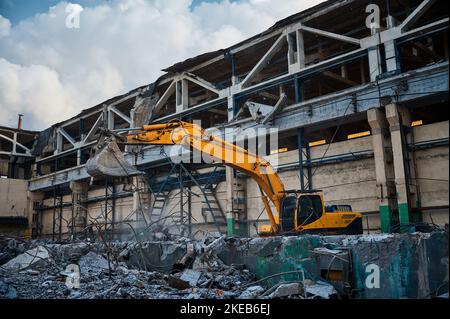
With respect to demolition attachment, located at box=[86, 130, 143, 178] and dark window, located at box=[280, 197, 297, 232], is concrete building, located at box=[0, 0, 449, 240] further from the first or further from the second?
dark window, located at box=[280, 197, 297, 232]

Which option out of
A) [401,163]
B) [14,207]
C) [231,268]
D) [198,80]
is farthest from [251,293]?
[14,207]

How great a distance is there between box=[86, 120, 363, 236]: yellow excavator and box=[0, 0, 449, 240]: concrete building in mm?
861

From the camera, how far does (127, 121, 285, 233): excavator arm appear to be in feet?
35.6

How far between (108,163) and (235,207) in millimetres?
8370

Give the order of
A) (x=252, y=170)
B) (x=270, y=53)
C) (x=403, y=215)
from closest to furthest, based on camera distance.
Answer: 1. (x=252, y=170)
2. (x=403, y=215)
3. (x=270, y=53)

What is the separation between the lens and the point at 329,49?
1752cm

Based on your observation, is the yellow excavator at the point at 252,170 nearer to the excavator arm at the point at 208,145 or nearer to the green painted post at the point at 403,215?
the excavator arm at the point at 208,145

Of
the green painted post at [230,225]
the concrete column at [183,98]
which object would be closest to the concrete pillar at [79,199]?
the concrete column at [183,98]

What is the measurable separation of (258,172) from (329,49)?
8.92 meters

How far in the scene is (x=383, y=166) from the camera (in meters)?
12.3

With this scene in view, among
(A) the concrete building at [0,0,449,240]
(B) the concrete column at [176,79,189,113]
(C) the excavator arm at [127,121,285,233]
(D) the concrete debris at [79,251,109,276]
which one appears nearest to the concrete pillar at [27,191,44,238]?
(A) the concrete building at [0,0,449,240]

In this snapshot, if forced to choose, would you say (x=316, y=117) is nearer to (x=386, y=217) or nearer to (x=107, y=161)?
(x=386, y=217)

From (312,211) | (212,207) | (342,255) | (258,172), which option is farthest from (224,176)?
(342,255)
